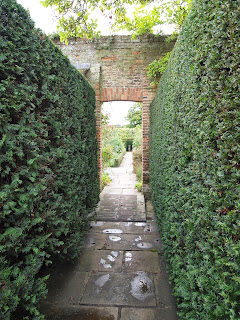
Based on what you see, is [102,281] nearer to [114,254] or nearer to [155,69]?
[114,254]

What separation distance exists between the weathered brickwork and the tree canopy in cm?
55

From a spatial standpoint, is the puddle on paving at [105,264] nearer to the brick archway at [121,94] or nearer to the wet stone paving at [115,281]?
the wet stone paving at [115,281]

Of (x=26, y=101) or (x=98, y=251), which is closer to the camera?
(x=26, y=101)

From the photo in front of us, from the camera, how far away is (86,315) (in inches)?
72.6

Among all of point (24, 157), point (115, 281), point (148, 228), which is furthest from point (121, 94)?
point (115, 281)

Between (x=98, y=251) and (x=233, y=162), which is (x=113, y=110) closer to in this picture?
(x=98, y=251)

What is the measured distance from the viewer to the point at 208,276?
1.21 m

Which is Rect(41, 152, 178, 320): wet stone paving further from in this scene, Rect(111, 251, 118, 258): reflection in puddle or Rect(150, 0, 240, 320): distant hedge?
Rect(150, 0, 240, 320): distant hedge

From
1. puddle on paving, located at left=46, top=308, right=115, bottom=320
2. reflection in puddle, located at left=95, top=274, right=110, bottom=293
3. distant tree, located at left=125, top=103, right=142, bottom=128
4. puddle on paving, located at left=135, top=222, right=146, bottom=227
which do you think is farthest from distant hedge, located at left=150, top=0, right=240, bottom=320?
distant tree, located at left=125, top=103, right=142, bottom=128

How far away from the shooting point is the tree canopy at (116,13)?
455cm

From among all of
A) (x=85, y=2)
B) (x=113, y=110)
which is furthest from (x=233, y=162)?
(x=113, y=110)

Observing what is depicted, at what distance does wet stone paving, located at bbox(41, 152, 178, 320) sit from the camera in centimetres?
189

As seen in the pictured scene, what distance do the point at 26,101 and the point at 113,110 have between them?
6572 mm

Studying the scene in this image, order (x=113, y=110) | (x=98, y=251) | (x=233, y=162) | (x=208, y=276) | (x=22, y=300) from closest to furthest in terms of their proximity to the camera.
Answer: (x=233, y=162) < (x=208, y=276) < (x=22, y=300) < (x=98, y=251) < (x=113, y=110)
